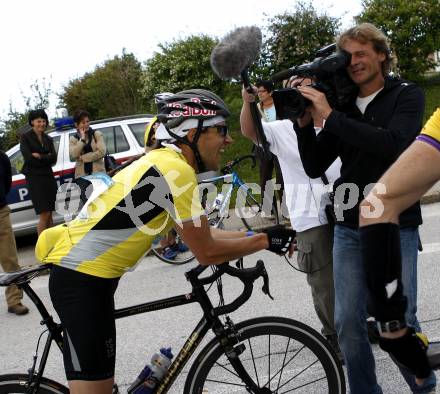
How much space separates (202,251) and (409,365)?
97 cm

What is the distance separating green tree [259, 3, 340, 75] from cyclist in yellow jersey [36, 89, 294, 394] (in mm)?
13633

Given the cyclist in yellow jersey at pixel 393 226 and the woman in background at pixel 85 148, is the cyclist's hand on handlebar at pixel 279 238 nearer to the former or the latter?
the cyclist in yellow jersey at pixel 393 226

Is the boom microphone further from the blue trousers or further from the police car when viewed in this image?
the police car

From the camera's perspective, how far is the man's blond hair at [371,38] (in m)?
2.88

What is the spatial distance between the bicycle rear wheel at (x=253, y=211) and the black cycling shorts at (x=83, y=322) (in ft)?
18.6

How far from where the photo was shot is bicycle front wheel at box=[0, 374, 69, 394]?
2607 millimetres

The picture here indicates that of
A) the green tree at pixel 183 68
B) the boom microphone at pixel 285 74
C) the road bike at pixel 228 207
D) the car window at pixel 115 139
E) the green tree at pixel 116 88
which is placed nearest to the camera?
the boom microphone at pixel 285 74

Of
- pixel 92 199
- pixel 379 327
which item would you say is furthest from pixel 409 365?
pixel 92 199

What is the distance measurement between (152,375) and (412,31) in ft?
53.9

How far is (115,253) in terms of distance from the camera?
8.17ft

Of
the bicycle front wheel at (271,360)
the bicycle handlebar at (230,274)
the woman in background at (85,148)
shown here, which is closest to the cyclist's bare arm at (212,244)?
the bicycle handlebar at (230,274)

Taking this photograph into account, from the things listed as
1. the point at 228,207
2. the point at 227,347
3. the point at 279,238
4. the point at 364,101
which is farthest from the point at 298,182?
the point at 228,207

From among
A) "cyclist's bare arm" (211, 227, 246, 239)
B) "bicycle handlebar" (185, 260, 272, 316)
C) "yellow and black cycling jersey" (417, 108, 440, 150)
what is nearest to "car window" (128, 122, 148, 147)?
"cyclist's bare arm" (211, 227, 246, 239)

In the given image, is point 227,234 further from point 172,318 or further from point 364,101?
point 172,318
